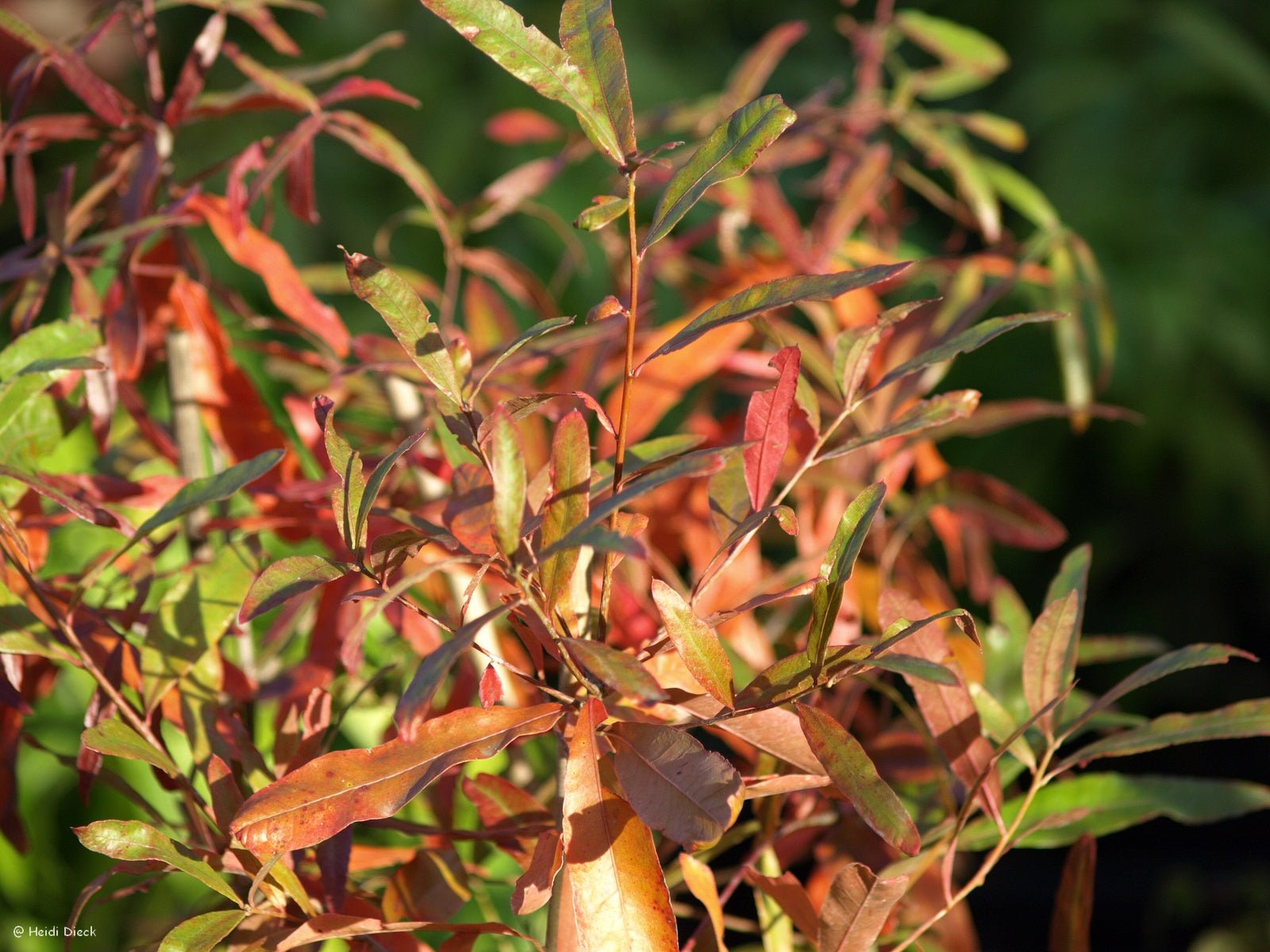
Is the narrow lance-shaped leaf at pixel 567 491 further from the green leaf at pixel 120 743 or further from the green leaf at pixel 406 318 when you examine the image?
the green leaf at pixel 120 743

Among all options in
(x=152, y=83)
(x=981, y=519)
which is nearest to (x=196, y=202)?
(x=152, y=83)

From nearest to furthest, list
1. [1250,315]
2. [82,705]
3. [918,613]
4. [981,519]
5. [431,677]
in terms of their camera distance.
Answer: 1. [431,677]
2. [918,613]
3. [981,519]
4. [82,705]
5. [1250,315]

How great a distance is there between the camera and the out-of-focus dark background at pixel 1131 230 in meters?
1.88

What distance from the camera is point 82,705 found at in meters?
0.85

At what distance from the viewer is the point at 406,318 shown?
1.11 feet

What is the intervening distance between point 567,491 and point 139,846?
0.58 ft

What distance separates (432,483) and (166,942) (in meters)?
0.31

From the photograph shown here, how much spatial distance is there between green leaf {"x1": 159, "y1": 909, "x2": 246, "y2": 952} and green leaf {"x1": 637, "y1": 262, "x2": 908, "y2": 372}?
0.74 feet

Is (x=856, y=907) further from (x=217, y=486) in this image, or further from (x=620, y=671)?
(x=217, y=486)

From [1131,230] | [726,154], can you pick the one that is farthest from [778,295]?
[1131,230]

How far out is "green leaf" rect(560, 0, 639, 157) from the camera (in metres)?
0.32

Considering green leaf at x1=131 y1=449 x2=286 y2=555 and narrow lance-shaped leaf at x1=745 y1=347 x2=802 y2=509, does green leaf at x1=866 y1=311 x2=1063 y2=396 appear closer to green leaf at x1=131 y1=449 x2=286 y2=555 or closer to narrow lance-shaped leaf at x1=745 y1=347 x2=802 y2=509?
narrow lance-shaped leaf at x1=745 y1=347 x2=802 y2=509

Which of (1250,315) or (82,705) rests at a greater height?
(82,705)

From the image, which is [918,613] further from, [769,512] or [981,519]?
[981,519]
